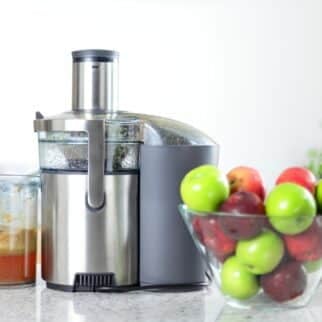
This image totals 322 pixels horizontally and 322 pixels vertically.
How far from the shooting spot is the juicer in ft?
3.65

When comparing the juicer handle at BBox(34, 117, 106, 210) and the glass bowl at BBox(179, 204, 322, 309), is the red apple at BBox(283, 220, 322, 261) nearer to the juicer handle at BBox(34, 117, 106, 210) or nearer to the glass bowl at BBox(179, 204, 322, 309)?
the glass bowl at BBox(179, 204, 322, 309)

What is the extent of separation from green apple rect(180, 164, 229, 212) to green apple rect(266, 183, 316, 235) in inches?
2.5

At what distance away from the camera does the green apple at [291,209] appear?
938mm

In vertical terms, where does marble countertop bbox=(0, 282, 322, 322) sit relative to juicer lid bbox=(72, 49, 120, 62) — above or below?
below

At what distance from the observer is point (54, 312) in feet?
3.24

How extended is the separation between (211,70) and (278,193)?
6.07ft

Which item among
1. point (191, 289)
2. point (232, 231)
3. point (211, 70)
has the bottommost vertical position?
point (191, 289)

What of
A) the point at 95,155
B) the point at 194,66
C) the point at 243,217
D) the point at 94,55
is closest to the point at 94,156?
the point at 95,155

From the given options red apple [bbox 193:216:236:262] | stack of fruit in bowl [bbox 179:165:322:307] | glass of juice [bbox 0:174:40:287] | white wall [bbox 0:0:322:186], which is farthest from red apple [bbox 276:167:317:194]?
white wall [bbox 0:0:322:186]

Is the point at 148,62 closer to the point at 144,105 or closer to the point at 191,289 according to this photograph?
the point at 144,105

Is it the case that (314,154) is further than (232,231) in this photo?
Yes

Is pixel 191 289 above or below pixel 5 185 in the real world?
below

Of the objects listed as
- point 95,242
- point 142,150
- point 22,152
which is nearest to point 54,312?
point 95,242

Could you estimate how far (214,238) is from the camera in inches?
38.7
